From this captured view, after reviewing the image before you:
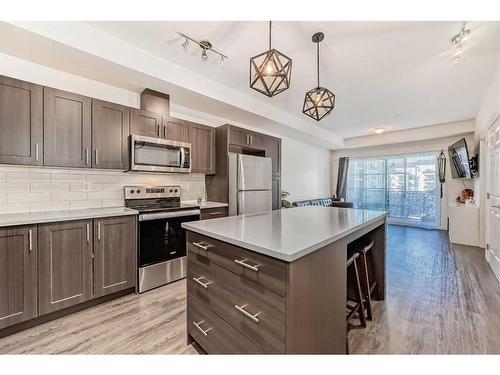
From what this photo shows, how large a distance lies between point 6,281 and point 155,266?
1194mm

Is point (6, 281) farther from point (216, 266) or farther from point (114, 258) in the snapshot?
point (216, 266)

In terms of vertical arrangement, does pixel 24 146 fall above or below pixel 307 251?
above

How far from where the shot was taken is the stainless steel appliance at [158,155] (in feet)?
8.87

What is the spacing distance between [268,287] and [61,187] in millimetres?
2633

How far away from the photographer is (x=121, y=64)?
234cm

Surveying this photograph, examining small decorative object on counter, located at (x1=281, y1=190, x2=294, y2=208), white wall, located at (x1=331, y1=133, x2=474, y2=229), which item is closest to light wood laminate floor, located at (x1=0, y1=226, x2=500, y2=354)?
small decorative object on counter, located at (x1=281, y1=190, x2=294, y2=208)

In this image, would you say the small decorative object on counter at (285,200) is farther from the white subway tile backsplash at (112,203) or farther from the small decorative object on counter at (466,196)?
the small decorative object on counter at (466,196)

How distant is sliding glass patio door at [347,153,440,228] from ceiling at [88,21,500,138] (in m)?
2.53

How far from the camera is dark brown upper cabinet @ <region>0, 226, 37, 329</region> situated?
1.75m

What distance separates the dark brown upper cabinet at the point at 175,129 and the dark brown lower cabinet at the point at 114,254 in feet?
4.00

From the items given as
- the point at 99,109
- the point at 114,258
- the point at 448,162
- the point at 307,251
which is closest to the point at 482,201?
the point at 448,162

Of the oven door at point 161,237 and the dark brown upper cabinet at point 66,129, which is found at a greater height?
the dark brown upper cabinet at point 66,129

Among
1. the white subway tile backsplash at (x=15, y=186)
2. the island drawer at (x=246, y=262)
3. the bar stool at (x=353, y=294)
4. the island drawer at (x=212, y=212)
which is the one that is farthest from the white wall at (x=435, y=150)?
the white subway tile backsplash at (x=15, y=186)

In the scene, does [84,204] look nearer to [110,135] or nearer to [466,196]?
[110,135]
